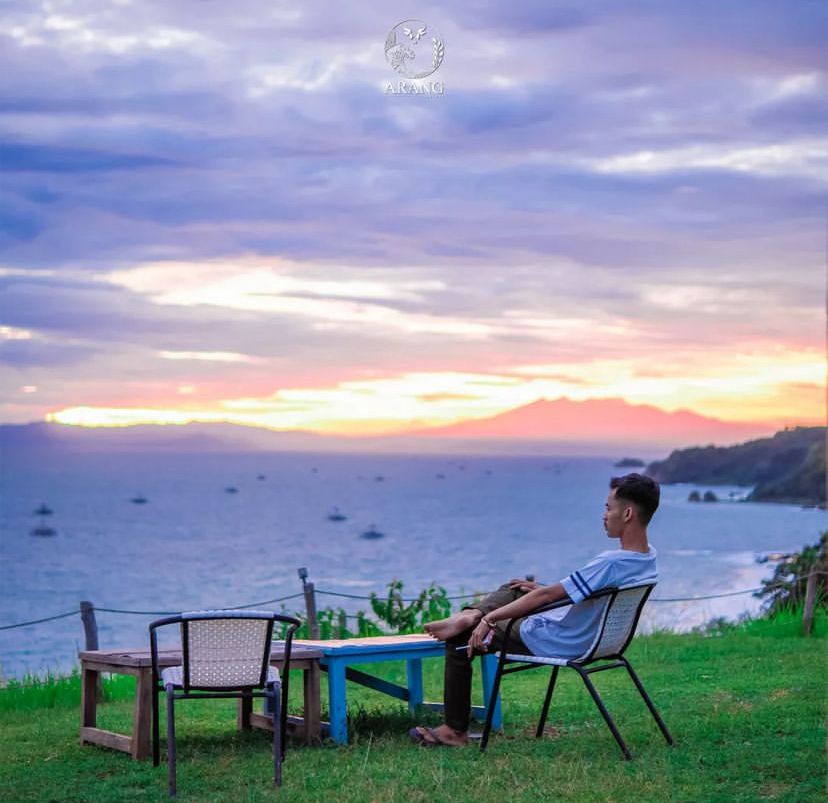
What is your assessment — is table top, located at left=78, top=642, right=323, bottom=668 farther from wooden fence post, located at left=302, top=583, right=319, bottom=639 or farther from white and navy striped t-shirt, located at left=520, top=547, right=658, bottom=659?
wooden fence post, located at left=302, top=583, right=319, bottom=639

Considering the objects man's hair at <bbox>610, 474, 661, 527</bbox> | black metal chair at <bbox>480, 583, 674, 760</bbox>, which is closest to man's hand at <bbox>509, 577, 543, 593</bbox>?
black metal chair at <bbox>480, 583, 674, 760</bbox>

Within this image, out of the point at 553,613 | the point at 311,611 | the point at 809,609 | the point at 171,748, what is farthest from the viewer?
the point at 311,611

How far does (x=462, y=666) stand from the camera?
642 centimetres

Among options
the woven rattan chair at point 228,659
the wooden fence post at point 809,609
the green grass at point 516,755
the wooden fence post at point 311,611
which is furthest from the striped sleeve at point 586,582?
the wooden fence post at point 809,609

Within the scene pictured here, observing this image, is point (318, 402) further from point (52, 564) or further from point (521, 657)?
point (521, 657)

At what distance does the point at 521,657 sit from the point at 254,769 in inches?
53.7

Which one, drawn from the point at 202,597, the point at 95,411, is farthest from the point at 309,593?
the point at 95,411

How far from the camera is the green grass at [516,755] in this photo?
546cm

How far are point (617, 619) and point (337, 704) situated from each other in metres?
1.57

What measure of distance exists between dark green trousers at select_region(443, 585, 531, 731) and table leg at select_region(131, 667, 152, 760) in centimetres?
147

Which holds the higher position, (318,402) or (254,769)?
(318,402)

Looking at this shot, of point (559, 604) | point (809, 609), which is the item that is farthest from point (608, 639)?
point (809, 609)

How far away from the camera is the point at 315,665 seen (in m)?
6.79

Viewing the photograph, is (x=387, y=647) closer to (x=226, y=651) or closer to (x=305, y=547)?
(x=226, y=651)
